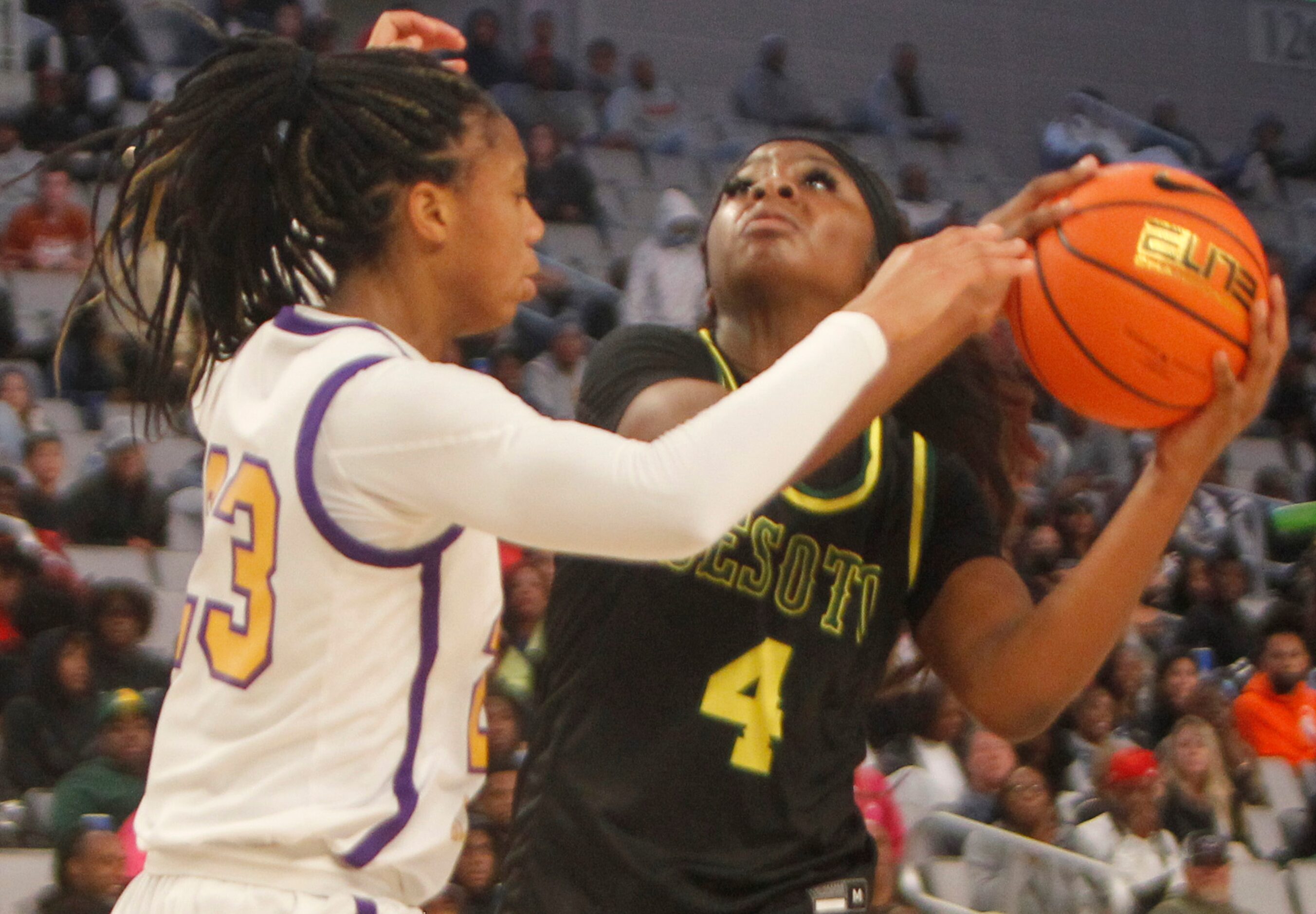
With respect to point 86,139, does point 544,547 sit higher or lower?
lower

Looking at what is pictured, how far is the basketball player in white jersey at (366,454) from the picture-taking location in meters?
1.74

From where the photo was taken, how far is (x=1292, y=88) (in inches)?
607

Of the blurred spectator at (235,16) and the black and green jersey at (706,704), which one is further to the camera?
the blurred spectator at (235,16)

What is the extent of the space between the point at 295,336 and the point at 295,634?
32cm

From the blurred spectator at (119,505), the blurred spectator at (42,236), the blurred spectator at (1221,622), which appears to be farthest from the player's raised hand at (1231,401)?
the blurred spectator at (42,236)

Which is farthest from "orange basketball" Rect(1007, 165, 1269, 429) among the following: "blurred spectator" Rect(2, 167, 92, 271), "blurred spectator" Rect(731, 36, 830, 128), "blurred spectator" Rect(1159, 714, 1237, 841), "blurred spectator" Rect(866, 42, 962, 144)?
"blurred spectator" Rect(866, 42, 962, 144)

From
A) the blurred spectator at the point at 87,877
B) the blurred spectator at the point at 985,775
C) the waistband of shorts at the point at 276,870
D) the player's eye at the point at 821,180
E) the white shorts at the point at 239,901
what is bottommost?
the blurred spectator at the point at 985,775

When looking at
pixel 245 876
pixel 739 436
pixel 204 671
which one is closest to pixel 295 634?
pixel 204 671

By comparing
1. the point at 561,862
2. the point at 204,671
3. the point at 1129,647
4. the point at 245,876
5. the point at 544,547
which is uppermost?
the point at 544,547

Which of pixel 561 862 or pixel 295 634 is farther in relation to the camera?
pixel 561 862

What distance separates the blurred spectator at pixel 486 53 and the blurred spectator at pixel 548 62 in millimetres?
174

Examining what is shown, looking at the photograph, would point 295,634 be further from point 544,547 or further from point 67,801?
point 67,801

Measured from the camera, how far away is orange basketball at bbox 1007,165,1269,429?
240 centimetres

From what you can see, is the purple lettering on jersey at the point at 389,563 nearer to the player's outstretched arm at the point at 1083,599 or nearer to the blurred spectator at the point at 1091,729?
the player's outstretched arm at the point at 1083,599
